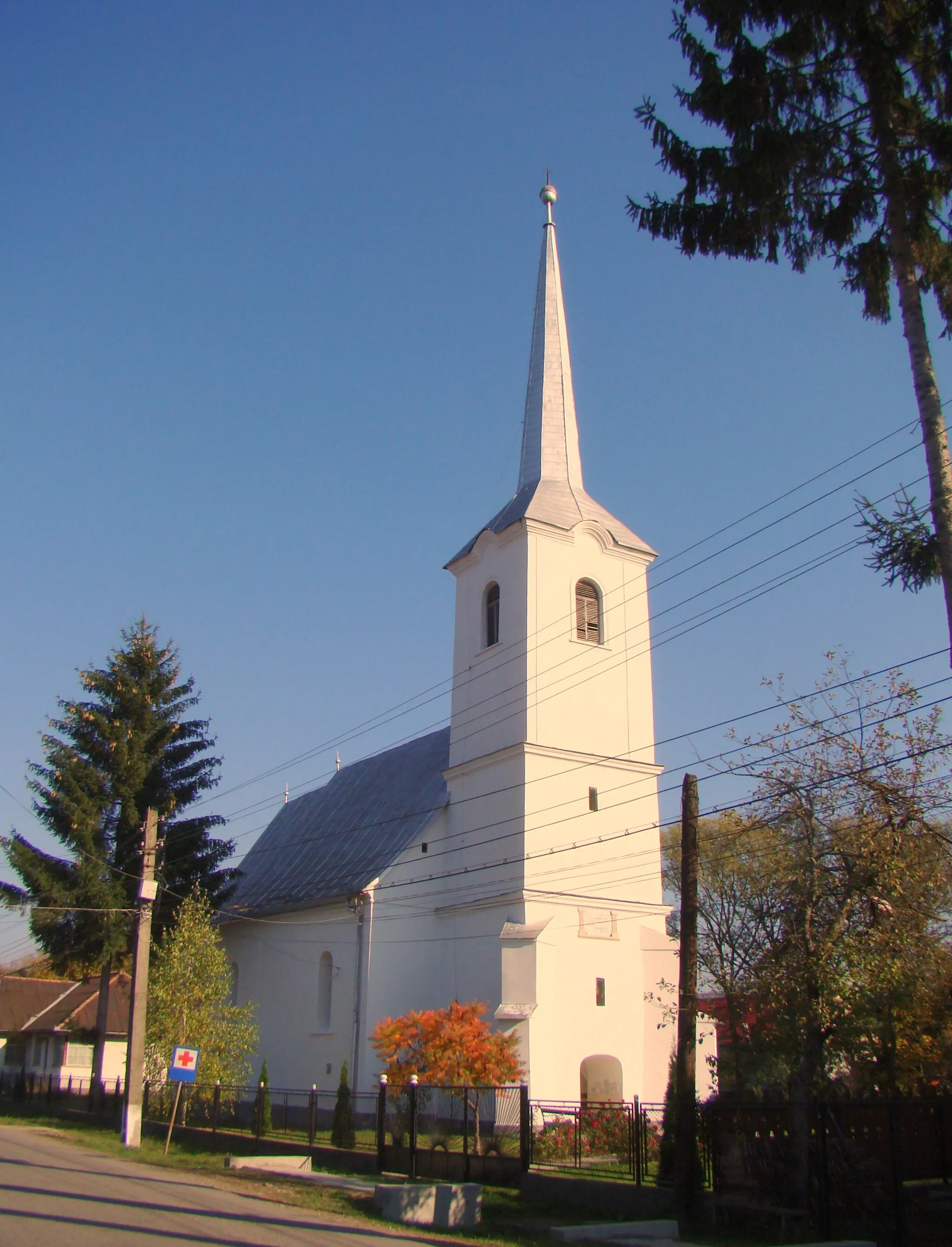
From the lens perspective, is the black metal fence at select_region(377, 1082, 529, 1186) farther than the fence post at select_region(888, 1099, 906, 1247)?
Yes

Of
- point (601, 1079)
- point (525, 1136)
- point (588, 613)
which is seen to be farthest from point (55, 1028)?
point (525, 1136)

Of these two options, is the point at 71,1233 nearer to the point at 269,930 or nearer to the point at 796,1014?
the point at 796,1014

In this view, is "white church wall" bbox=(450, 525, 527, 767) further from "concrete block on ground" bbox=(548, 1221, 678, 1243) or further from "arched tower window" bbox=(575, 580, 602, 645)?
"concrete block on ground" bbox=(548, 1221, 678, 1243)

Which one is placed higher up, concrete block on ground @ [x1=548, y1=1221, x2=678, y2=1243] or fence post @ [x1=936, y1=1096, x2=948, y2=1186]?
fence post @ [x1=936, y1=1096, x2=948, y2=1186]

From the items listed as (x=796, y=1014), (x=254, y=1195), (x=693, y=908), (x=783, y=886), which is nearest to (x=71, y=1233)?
(x=254, y=1195)

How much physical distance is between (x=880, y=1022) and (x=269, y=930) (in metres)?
21.8

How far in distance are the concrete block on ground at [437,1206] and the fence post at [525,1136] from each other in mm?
3258

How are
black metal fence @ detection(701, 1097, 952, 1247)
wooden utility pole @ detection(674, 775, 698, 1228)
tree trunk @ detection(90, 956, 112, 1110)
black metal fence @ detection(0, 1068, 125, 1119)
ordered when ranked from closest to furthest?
black metal fence @ detection(701, 1097, 952, 1247)
wooden utility pole @ detection(674, 775, 698, 1228)
tree trunk @ detection(90, 956, 112, 1110)
black metal fence @ detection(0, 1068, 125, 1119)

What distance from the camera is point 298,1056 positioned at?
32.4 metres

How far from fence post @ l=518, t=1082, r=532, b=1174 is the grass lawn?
0.50 metres

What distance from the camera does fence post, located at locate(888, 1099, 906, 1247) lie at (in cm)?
1423

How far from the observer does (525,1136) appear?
63.1 ft

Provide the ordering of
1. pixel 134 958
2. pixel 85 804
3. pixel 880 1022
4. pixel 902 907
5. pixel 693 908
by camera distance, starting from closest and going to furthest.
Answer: pixel 693 908
pixel 902 907
pixel 880 1022
pixel 134 958
pixel 85 804

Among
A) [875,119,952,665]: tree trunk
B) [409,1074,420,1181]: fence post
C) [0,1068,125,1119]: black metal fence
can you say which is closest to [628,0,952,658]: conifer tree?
[875,119,952,665]: tree trunk
